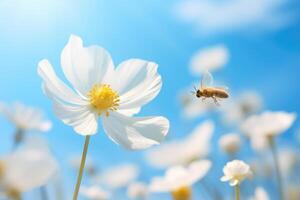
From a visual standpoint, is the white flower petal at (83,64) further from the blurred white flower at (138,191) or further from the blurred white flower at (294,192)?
the blurred white flower at (294,192)

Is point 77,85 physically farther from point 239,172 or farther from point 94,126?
point 239,172

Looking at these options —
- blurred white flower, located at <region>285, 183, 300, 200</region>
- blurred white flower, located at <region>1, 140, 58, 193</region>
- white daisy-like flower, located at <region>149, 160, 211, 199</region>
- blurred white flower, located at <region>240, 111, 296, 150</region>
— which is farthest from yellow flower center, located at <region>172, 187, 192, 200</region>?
blurred white flower, located at <region>285, 183, 300, 200</region>

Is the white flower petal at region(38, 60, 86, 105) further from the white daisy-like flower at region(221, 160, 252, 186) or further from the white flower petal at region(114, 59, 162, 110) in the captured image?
the white daisy-like flower at region(221, 160, 252, 186)

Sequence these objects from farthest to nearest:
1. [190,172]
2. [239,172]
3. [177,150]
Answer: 1. [177,150]
2. [190,172]
3. [239,172]

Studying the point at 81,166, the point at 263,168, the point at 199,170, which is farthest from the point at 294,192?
the point at 81,166

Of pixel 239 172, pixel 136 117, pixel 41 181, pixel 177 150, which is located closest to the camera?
pixel 41 181

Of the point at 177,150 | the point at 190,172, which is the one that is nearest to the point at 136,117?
the point at 190,172

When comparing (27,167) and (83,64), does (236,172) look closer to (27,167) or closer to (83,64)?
(83,64)

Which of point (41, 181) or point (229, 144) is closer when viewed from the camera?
point (41, 181)
